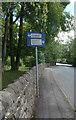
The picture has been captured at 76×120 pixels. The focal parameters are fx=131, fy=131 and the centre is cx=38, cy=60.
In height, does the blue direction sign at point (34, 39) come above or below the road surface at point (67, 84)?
above

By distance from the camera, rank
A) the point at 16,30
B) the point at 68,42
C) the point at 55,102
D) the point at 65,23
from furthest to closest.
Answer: the point at 68,42 → the point at 16,30 → the point at 65,23 → the point at 55,102

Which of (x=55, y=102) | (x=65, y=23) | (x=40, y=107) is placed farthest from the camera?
(x=65, y=23)

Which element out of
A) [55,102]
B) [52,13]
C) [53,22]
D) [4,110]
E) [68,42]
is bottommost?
[55,102]

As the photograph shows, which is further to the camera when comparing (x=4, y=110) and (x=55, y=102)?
(x=55, y=102)

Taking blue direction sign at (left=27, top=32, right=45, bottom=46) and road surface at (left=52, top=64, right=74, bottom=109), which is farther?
road surface at (left=52, top=64, right=74, bottom=109)

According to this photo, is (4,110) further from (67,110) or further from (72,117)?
(67,110)

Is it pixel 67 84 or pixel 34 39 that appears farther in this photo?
pixel 67 84

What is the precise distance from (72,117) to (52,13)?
20.7ft

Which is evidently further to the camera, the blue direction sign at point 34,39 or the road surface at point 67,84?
the road surface at point 67,84

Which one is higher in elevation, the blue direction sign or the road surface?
the blue direction sign

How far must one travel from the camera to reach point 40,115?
407cm

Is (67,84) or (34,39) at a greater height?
(34,39)

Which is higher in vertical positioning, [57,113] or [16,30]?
[16,30]

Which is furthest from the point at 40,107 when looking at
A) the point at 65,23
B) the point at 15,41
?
the point at 15,41
